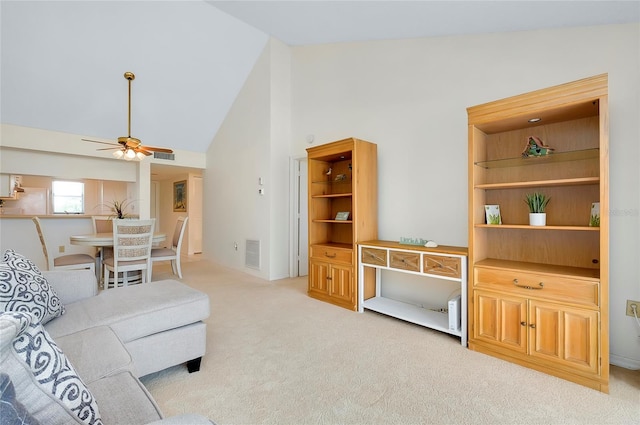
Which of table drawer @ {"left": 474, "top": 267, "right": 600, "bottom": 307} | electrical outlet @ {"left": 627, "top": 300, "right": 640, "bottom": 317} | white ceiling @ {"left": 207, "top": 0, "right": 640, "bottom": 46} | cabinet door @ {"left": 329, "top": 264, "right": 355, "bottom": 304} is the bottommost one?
cabinet door @ {"left": 329, "top": 264, "right": 355, "bottom": 304}

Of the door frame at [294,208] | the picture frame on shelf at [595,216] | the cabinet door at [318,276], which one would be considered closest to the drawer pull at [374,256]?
the cabinet door at [318,276]

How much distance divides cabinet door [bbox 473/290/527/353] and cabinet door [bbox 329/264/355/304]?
51.0 inches

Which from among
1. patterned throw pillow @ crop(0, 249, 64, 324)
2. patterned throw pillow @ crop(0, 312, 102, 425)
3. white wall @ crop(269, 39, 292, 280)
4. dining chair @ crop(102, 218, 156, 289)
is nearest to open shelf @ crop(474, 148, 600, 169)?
patterned throw pillow @ crop(0, 312, 102, 425)

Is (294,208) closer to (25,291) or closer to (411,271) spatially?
(411,271)

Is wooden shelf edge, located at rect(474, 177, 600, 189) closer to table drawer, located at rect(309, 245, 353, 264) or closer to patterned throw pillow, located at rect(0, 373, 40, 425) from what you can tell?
table drawer, located at rect(309, 245, 353, 264)

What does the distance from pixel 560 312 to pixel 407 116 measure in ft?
7.30

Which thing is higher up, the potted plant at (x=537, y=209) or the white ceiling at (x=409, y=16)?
the white ceiling at (x=409, y=16)

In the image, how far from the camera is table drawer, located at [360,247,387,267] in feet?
9.91

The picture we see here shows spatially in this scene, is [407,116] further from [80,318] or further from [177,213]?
[177,213]

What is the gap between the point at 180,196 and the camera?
7.59 m

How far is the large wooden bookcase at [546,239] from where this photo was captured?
6.15 feet

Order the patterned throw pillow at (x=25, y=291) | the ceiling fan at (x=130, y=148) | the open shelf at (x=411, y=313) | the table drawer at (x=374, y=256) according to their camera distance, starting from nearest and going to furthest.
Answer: the patterned throw pillow at (x=25, y=291), the open shelf at (x=411, y=313), the table drawer at (x=374, y=256), the ceiling fan at (x=130, y=148)

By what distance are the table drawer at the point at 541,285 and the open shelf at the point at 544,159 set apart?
887mm

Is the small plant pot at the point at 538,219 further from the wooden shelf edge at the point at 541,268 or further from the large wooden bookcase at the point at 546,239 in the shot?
the wooden shelf edge at the point at 541,268
